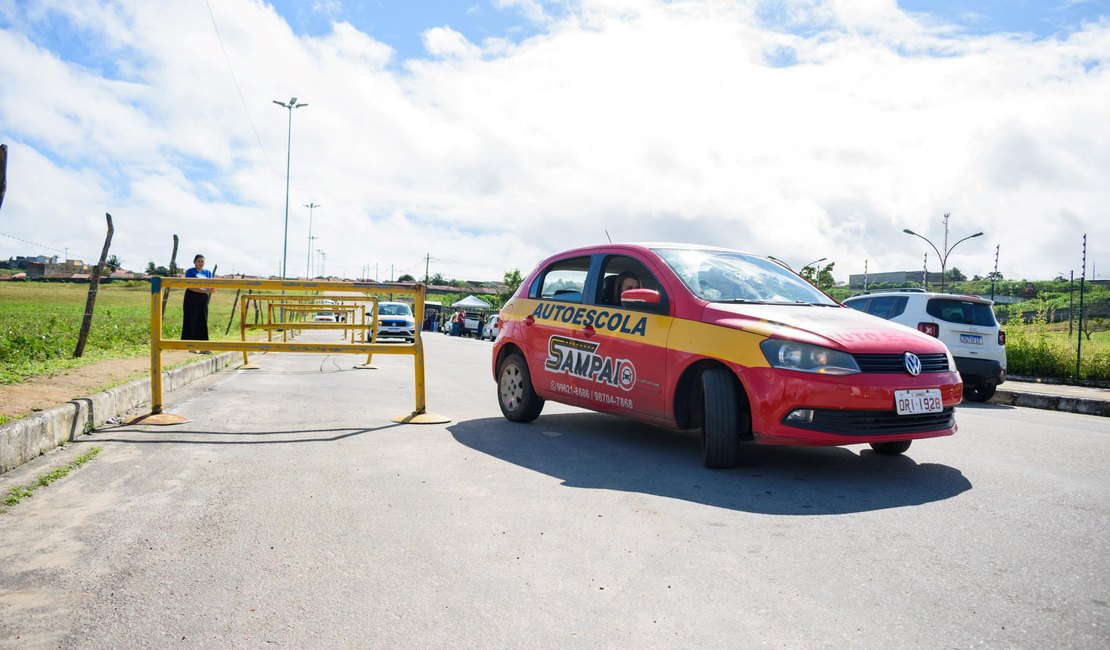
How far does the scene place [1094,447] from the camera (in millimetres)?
6742

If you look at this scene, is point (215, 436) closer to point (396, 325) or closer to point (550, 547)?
point (550, 547)

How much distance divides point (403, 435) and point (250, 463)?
1.47 meters

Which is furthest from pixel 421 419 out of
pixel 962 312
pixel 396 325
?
pixel 396 325

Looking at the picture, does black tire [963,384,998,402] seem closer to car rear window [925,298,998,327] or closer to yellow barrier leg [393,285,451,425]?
car rear window [925,298,998,327]

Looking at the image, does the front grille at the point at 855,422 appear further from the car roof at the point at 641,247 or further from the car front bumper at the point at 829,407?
the car roof at the point at 641,247

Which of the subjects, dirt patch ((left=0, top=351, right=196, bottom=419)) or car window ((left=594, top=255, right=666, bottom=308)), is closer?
dirt patch ((left=0, top=351, right=196, bottom=419))

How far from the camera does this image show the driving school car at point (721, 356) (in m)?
4.84

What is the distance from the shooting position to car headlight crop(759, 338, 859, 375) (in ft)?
15.8

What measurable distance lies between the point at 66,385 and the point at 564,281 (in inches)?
196

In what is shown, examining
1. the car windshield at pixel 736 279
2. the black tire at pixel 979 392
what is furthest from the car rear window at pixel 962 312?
the car windshield at pixel 736 279

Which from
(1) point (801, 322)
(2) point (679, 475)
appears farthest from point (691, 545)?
(1) point (801, 322)

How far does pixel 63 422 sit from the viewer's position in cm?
600

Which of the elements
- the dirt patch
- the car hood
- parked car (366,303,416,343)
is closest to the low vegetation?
the dirt patch

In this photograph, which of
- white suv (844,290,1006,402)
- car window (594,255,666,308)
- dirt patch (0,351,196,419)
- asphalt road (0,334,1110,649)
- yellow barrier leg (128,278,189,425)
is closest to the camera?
asphalt road (0,334,1110,649)
